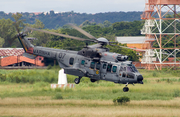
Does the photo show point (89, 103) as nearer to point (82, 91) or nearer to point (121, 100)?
point (121, 100)

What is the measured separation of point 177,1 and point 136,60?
19.4 m

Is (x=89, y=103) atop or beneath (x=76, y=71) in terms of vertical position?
beneath

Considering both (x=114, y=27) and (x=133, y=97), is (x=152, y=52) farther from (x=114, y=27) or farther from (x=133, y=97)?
(x=114, y=27)

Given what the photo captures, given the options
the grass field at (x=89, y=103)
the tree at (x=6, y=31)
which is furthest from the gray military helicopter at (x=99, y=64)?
the tree at (x=6, y=31)

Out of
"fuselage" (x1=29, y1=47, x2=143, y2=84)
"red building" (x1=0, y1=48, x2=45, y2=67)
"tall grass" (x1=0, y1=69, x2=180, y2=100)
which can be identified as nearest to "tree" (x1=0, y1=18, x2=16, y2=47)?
"red building" (x1=0, y1=48, x2=45, y2=67)

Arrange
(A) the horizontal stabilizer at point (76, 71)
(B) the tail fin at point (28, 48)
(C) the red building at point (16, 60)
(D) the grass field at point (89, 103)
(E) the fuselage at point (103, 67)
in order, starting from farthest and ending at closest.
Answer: (C) the red building at point (16, 60) → (B) the tail fin at point (28, 48) → (A) the horizontal stabilizer at point (76, 71) → (E) the fuselage at point (103, 67) → (D) the grass field at point (89, 103)

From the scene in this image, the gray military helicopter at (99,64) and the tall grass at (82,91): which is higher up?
the gray military helicopter at (99,64)

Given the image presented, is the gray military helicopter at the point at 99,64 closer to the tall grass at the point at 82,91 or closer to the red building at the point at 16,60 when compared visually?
the tall grass at the point at 82,91

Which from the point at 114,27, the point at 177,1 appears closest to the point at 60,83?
the point at 177,1

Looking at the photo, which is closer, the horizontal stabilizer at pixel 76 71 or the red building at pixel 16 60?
the horizontal stabilizer at pixel 76 71

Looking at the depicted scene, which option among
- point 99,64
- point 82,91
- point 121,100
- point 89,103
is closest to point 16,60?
point 82,91

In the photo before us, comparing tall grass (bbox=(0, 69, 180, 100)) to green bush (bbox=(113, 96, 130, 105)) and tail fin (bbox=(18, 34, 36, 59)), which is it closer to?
green bush (bbox=(113, 96, 130, 105))

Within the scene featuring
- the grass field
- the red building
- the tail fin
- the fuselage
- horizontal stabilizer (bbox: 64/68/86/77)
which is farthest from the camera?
the red building

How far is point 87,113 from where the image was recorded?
22219 millimetres
